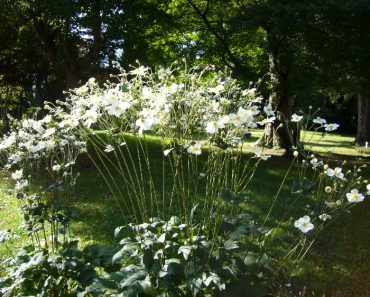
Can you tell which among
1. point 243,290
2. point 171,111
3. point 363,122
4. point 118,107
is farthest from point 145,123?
point 363,122

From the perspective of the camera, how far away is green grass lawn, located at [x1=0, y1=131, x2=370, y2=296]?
3.83 meters

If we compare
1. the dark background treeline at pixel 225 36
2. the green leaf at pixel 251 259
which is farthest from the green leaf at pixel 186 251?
the dark background treeline at pixel 225 36

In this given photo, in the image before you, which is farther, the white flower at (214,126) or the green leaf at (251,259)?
the green leaf at (251,259)

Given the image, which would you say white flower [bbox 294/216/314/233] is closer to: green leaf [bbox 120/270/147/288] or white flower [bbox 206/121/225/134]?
white flower [bbox 206/121/225/134]

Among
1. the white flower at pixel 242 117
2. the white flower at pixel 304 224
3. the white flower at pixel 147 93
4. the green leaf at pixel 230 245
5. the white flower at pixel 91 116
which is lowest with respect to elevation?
the green leaf at pixel 230 245

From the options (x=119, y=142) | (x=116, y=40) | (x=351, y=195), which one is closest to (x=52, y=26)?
(x=116, y=40)

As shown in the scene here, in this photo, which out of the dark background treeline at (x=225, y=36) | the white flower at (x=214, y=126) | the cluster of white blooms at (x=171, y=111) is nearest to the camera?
the white flower at (x=214, y=126)

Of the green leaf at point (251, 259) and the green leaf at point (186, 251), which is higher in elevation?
the green leaf at point (186, 251)

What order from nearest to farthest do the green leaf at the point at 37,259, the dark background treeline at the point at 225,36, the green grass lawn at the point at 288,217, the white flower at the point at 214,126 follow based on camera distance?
the white flower at the point at 214,126, the green leaf at the point at 37,259, the green grass lawn at the point at 288,217, the dark background treeline at the point at 225,36

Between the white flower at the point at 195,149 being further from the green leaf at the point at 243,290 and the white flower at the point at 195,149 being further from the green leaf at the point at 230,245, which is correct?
the green leaf at the point at 243,290

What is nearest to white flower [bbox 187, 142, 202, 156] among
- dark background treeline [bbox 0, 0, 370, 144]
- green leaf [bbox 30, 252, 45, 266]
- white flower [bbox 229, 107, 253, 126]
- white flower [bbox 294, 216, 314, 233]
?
white flower [bbox 229, 107, 253, 126]

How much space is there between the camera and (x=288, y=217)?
18.2 feet

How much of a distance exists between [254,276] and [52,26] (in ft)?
27.0

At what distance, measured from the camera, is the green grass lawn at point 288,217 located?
3.83 metres
